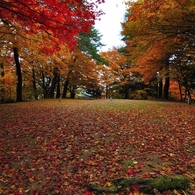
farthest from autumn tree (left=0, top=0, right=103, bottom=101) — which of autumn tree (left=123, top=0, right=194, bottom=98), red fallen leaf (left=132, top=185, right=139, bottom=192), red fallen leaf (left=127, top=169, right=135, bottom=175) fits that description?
red fallen leaf (left=132, top=185, right=139, bottom=192)

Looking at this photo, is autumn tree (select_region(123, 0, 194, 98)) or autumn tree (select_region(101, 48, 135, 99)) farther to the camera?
autumn tree (select_region(101, 48, 135, 99))

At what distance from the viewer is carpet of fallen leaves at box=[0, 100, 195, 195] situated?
11.7 feet

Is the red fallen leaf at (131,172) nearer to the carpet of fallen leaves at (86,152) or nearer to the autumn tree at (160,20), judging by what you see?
the carpet of fallen leaves at (86,152)

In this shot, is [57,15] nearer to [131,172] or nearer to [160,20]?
[160,20]

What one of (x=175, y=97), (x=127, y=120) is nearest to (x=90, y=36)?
(x=175, y=97)

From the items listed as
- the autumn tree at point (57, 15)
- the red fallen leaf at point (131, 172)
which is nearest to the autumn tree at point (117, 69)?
the autumn tree at point (57, 15)

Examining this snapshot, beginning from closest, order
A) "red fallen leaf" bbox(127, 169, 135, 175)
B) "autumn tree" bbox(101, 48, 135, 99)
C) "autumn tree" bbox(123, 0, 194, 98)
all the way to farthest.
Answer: "red fallen leaf" bbox(127, 169, 135, 175) < "autumn tree" bbox(123, 0, 194, 98) < "autumn tree" bbox(101, 48, 135, 99)

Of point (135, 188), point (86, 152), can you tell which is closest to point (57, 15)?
point (86, 152)

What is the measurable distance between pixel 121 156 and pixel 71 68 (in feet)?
59.4

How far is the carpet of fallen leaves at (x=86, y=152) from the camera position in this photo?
3.56 metres

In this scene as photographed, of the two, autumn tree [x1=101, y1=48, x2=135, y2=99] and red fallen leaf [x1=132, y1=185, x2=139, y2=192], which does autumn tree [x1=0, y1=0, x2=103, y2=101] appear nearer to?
red fallen leaf [x1=132, y1=185, x2=139, y2=192]

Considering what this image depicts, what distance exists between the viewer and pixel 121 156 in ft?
14.3

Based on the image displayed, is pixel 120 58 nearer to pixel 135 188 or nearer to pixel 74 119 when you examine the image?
pixel 74 119

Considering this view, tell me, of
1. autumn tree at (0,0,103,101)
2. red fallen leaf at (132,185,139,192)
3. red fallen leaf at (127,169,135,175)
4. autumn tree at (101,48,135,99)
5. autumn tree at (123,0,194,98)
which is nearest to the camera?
red fallen leaf at (132,185,139,192)
